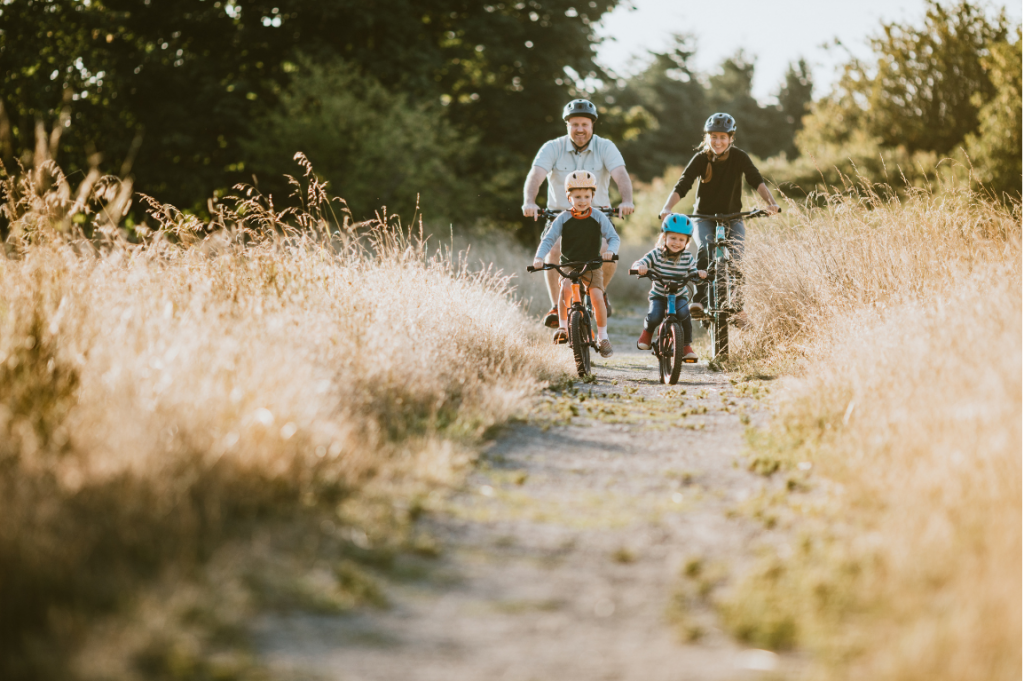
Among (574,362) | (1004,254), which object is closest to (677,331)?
(574,362)

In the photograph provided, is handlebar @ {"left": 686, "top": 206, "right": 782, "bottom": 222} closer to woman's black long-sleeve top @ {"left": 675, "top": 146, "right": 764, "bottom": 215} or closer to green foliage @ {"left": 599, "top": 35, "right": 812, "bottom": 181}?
woman's black long-sleeve top @ {"left": 675, "top": 146, "right": 764, "bottom": 215}

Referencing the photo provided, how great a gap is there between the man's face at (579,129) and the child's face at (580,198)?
0.80 m

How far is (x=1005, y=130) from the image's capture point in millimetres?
21172

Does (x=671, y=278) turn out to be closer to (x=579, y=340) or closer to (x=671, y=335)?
(x=671, y=335)

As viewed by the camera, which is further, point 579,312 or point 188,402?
point 579,312

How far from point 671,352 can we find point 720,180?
2081 millimetres

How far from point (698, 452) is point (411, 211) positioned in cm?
1427

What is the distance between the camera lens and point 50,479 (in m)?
3.02

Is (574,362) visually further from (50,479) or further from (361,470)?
(50,479)

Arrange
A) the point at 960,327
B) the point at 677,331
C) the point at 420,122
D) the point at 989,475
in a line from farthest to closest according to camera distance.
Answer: the point at 420,122
the point at 677,331
the point at 960,327
the point at 989,475

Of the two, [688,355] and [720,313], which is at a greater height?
[720,313]

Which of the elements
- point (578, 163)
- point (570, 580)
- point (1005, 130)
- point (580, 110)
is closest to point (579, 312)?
point (578, 163)

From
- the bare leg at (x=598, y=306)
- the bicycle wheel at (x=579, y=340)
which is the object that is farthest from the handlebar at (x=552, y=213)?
the bicycle wheel at (x=579, y=340)

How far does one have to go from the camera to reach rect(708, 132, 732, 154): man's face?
8.06 m
